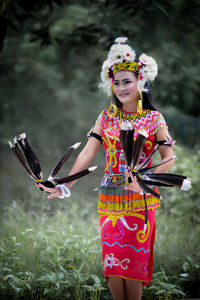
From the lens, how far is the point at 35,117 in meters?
10.4

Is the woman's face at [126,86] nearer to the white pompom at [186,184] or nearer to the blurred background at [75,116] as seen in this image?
the blurred background at [75,116]

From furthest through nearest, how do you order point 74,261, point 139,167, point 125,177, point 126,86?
point 74,261
point 126,86
point 125,177
point 139,167

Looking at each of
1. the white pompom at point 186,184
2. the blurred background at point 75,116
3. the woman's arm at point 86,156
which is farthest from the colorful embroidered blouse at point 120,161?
the blurred background at point 75,116

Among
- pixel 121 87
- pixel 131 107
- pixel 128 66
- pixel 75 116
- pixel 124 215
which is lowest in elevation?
pixel 124 215

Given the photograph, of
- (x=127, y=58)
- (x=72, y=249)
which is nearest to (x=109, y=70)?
(x=127, y=58)

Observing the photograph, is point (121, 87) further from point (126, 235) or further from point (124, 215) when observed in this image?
point (126, 235)

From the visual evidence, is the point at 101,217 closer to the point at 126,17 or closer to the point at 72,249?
the point at 72,249

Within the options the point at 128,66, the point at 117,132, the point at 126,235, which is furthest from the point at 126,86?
the point at 126,235

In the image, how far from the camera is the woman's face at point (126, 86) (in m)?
2.77

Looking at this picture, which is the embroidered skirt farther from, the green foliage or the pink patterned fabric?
the green foliage

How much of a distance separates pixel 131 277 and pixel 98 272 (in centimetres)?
100

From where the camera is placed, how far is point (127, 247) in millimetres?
2652

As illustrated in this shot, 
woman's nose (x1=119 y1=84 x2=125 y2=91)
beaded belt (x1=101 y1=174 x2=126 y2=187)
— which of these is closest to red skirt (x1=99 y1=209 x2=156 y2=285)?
beaded belt (x1=101 y1=174 x2=126 y2=187)

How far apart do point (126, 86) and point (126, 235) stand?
1030mm
